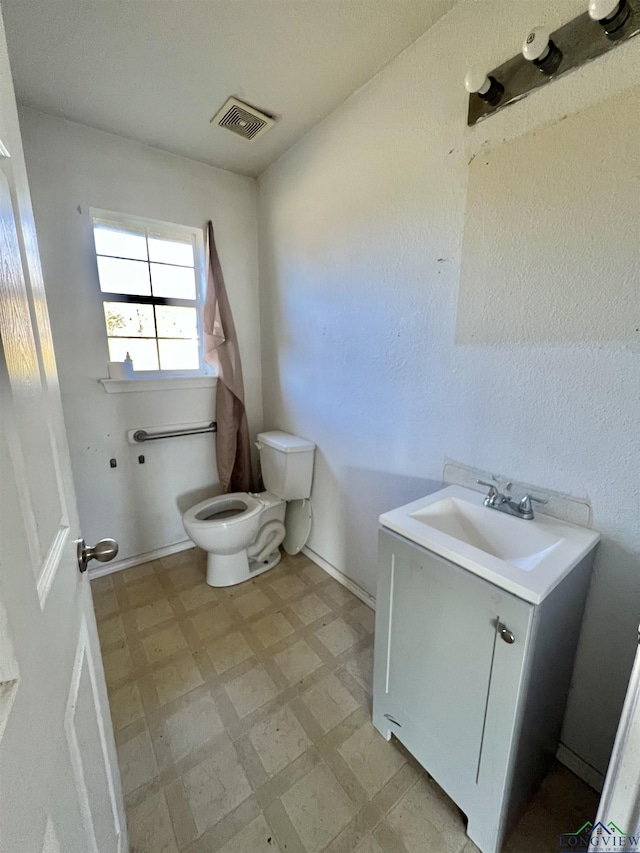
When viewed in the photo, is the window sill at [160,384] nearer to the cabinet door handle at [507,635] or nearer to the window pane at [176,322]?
the window pane at [176,322]

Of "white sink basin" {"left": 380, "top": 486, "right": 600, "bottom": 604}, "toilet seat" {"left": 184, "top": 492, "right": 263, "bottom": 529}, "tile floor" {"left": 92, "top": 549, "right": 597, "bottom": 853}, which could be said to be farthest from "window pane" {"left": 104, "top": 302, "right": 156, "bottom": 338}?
"white sink basin" {"left": 380, "top": 486, "right": 600, "bottom": 604}

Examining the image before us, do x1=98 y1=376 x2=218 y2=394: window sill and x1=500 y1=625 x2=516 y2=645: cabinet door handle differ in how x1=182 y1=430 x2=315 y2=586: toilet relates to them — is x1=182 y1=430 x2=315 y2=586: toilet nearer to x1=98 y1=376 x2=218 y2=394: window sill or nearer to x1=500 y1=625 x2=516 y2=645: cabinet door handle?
x1=98 y1=376 x2=218 y2=394: window sill

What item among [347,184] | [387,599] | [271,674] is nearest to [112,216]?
[347,184]

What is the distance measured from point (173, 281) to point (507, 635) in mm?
2315

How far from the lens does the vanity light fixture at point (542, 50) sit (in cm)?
87

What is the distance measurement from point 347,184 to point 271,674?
2.19m

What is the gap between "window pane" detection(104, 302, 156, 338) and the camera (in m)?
1.91

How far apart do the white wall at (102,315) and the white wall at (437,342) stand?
34 cm

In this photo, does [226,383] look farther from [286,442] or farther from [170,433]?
[286,442]

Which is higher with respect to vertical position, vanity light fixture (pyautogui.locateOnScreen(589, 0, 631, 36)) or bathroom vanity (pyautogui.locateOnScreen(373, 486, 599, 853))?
vanity light fixture (pyautogui.locateOnScreen(589, 0, 631, 36))

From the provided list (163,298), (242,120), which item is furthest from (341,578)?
(242,120)

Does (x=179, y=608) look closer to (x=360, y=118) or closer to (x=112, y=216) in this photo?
(x=112, y=216)

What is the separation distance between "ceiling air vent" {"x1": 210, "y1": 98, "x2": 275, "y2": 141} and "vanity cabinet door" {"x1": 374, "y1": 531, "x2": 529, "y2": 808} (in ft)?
6.36

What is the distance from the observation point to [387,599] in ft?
3.54
